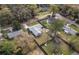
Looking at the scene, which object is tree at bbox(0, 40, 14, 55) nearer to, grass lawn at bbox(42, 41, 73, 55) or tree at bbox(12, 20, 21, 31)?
tree at bbox(12, 20, 21, 31)

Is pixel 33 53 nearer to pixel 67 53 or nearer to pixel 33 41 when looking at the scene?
pixel 33 41

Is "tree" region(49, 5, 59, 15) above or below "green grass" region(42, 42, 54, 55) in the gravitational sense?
above

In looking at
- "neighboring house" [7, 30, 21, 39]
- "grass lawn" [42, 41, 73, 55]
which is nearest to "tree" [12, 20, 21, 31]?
"neighboring house" [7, 30, 21, 39]

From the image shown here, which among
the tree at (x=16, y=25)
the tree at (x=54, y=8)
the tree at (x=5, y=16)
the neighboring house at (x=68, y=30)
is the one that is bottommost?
the neighboring house at (x=68, y=30)

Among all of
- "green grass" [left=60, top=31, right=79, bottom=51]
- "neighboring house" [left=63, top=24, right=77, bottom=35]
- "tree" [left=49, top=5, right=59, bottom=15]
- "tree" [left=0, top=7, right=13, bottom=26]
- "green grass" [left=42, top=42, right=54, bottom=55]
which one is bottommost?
"green grass" [left=42, top=42, right=54, bottom=55]

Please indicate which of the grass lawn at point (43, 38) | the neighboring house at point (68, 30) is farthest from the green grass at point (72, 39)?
the grass lawn at point (43, 38)

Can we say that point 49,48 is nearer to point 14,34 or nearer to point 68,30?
point 68,30

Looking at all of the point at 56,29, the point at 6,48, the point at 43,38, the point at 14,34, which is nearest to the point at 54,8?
the point at 56,29

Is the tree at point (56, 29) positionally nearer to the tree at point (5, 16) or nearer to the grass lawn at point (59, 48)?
the grass lawn at point (59, 48)

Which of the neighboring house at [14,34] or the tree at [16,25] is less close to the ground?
the tree at [16,25]
